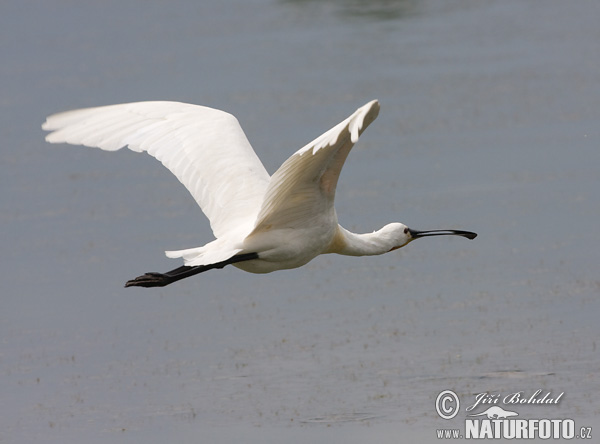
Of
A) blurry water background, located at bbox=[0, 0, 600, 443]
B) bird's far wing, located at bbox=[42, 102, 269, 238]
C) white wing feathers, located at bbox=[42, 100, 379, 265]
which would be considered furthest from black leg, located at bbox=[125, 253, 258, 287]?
blurry water background, located at bbox=[0, 0, 600, 443]

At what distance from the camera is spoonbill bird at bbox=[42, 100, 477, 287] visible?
7199 millimetres

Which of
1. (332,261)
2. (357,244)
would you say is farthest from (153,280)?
(332,261)

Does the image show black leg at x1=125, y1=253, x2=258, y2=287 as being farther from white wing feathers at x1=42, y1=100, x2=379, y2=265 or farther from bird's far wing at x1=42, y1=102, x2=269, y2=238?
bird's far wing at x1=42, y1=102, x2=269, y2=238

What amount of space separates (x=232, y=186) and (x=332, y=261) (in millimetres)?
5907

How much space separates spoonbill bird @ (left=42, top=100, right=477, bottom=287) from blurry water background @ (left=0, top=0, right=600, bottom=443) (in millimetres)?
2187

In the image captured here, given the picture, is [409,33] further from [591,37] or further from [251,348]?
[251,348]

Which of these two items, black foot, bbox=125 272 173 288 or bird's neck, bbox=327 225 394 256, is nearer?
black foot, bbox=125 272 173 288

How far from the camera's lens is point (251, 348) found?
463 inches

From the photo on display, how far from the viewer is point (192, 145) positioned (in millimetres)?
8398

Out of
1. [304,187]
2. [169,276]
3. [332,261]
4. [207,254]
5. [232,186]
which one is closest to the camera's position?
[304,187]

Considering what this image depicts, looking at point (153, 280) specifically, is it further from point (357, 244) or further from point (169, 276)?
point (357, 244)

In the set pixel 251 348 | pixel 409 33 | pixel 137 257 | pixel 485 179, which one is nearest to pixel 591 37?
pixel 409 33

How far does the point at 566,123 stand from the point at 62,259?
7473mm

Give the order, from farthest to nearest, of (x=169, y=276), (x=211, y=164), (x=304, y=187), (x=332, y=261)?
1. (x=332, y=261)
2. (x=211, y=164)
3. (x=169, y=276)
4. (x=304, y=187)
